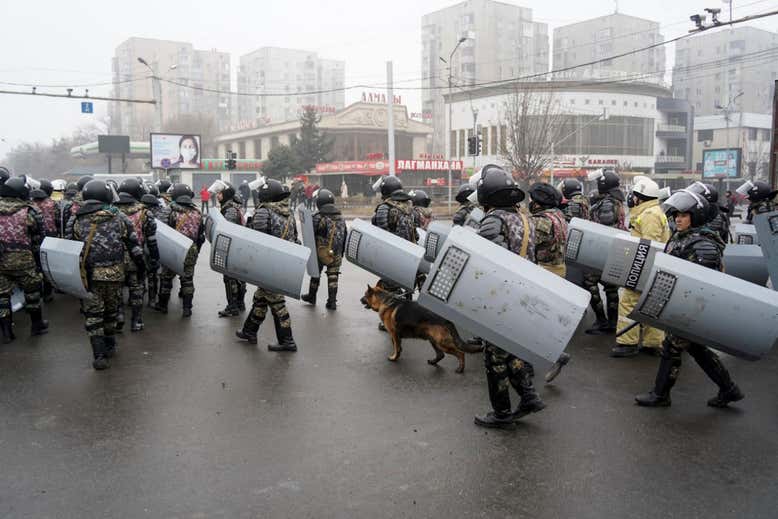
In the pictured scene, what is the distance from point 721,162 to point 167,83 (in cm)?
9407

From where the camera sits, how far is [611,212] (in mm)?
7984

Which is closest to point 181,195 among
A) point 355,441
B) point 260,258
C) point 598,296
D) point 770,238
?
point 260,258

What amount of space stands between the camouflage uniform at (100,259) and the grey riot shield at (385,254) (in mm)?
2623

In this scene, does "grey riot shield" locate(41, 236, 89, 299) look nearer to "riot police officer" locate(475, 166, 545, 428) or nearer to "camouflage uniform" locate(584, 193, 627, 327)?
"riot police officer" locate(475, 166, 545, 428)

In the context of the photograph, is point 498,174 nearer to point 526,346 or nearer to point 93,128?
point 526,346

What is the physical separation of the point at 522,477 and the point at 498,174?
218 cm

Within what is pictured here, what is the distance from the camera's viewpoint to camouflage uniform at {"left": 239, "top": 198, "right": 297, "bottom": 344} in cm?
707

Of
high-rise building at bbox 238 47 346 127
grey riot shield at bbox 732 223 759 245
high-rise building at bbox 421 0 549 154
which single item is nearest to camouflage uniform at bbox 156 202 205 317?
grey riot shield at bbox 732 223 759 245

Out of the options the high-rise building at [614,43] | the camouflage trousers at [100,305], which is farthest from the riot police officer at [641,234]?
the high-rise building at [614,43]

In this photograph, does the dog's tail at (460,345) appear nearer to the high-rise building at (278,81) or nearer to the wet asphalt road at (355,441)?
the wet asphalt road at (355,441)

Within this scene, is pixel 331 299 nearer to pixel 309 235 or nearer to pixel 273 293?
pixel 309 235

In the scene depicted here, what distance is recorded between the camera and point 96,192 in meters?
6.41

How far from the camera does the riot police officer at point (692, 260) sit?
5.10 m

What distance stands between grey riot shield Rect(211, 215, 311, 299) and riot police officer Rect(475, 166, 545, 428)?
2.46m
